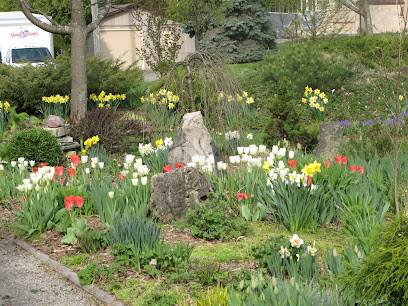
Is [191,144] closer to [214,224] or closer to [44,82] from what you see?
[214,224]

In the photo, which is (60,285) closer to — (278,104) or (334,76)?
(278,104)

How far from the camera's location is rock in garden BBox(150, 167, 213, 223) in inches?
209

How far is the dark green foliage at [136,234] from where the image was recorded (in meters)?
4.22

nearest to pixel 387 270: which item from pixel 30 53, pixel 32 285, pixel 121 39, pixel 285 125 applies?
pixel 32 285

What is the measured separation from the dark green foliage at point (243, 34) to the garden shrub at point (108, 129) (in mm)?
12588

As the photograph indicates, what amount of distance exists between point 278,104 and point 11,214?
14.8ft

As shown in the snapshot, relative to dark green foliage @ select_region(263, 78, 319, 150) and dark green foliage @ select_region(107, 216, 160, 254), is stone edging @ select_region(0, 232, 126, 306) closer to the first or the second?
dark green foliage @ select_region(107, 216, 160, 254)

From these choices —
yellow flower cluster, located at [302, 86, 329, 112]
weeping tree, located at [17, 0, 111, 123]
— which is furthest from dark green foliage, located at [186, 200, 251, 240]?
yellow flower cluster, located at [302, 86, 329, 112]

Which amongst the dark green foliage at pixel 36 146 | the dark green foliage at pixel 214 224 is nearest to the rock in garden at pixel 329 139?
the dark green foliage at pixel 214 224

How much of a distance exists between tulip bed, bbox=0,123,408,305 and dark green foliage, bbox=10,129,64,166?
1739mm

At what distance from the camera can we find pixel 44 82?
38.0 feet

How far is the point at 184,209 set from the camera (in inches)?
211

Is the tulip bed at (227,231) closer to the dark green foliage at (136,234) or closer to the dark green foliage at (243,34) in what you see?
the dark green foliage at (136,234)

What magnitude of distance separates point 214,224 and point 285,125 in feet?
13.0
